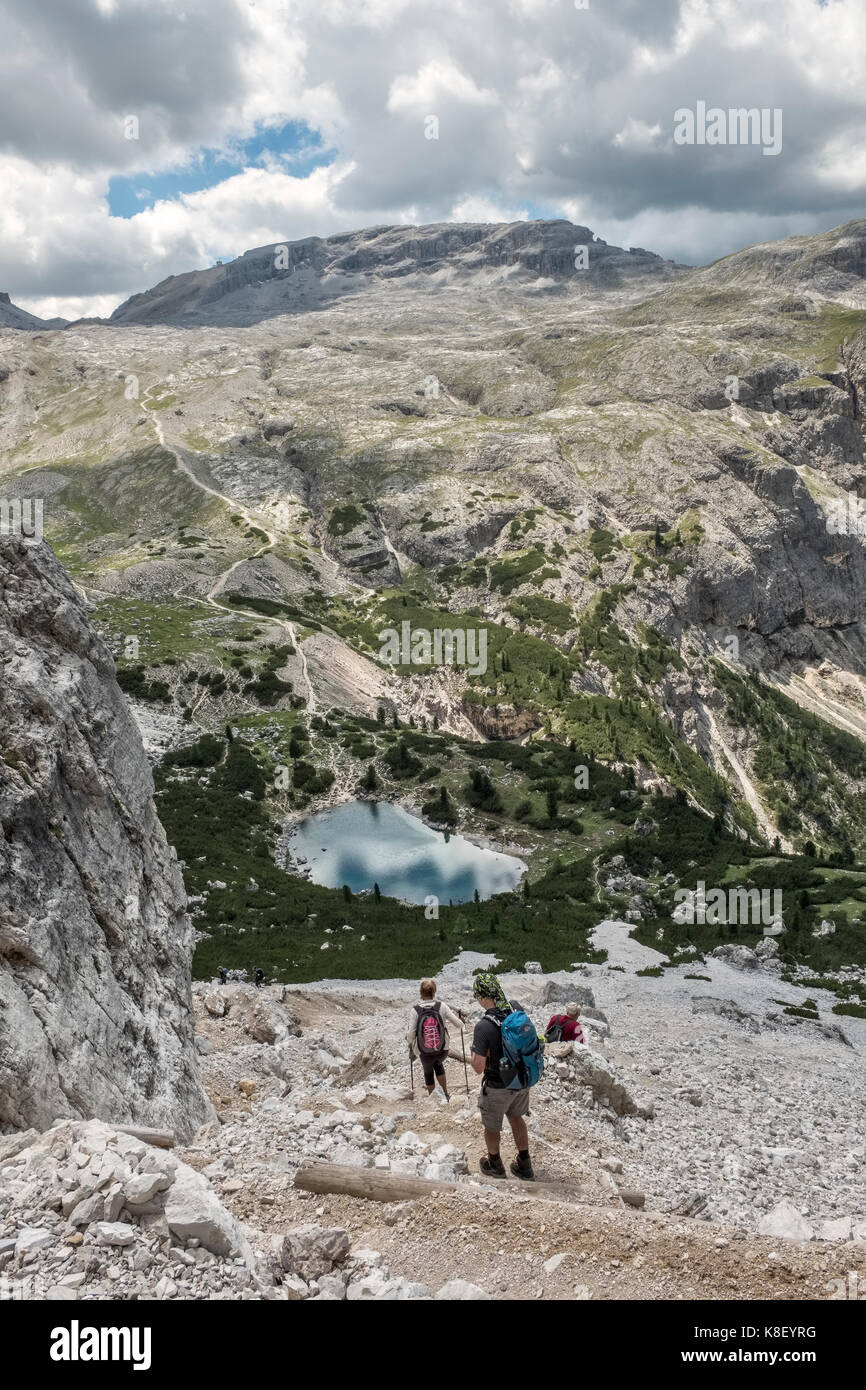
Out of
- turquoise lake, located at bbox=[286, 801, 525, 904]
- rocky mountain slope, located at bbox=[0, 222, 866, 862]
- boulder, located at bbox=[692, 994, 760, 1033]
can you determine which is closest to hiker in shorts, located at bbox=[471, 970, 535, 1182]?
boulder, located at bbox=[692, 994, 760, 1033]

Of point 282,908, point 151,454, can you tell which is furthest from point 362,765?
point 151,454

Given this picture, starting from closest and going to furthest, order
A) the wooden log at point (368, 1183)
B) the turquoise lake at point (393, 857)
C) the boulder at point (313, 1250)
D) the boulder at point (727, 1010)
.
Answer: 1. the boulder at point (313, 1250)
2. the wooden log at point (368, 1183)
3. the boulder at point (727, 1010)
4. the turquoise lake at point (393, 857)

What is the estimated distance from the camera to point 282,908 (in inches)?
2020

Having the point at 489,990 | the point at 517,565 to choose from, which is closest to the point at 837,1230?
the point at 489,990

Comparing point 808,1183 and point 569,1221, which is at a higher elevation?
point 569,1221

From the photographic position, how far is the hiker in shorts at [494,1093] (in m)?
→ 10.8

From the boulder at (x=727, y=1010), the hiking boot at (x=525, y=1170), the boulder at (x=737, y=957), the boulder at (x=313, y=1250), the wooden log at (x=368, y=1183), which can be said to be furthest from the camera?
the boulder at (x=737, y=957)

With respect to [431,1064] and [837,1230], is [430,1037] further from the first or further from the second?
[837,1230]

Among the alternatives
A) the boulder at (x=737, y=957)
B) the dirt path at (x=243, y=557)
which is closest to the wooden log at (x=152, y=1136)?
the boulder at (x=737, y=957)

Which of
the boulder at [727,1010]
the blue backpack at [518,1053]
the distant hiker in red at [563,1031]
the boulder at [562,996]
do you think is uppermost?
the blue backpack at [518,1053]

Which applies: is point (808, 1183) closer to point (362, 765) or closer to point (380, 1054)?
point (380, 1054)

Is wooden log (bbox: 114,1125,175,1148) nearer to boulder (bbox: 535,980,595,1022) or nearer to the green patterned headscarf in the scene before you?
the green patterned headscarf

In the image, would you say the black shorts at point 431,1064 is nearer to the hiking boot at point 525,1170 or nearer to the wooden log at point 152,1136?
the hiking boot at point 525,1170

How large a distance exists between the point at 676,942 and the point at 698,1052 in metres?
25.8
